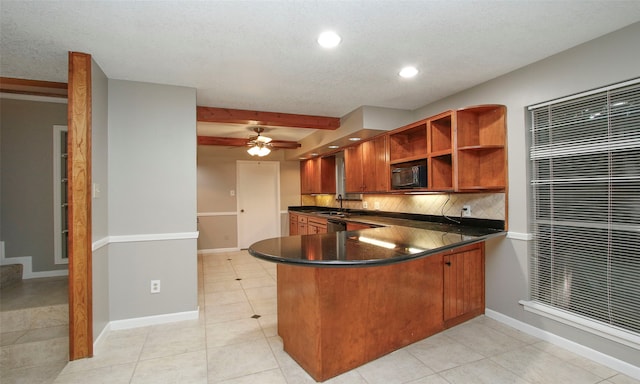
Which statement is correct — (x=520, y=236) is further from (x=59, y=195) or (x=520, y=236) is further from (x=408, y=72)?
(x=59, y=195)

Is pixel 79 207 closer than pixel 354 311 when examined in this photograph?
No

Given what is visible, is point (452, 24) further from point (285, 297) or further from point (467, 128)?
point (285, 297)

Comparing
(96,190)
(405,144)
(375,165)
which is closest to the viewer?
(96,190)

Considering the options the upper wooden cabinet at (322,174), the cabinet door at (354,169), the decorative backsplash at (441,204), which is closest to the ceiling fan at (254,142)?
the upper wooden cabinet at (322,174)

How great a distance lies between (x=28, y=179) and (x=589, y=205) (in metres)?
5.48

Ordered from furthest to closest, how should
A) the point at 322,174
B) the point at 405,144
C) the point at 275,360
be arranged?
the point at 322,174 < the point at 405,144 < the point at 275,360

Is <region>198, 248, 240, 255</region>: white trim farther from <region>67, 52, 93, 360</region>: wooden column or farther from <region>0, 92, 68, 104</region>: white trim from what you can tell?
<region>67, 52, 93, 360</region>: wooden column

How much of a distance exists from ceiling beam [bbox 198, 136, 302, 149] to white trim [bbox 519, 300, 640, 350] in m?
4.72

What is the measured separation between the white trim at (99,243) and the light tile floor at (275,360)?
0.83m

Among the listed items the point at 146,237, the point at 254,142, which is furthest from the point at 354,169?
the point at 146,237

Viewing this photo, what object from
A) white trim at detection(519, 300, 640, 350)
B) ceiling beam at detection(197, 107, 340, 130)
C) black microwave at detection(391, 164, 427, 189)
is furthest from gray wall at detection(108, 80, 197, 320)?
white trim at detection(519, 300, 640, 350)

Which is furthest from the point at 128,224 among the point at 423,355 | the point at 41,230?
the point at 423,355

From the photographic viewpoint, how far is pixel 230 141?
19.4 feet

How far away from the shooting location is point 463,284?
2.88m
